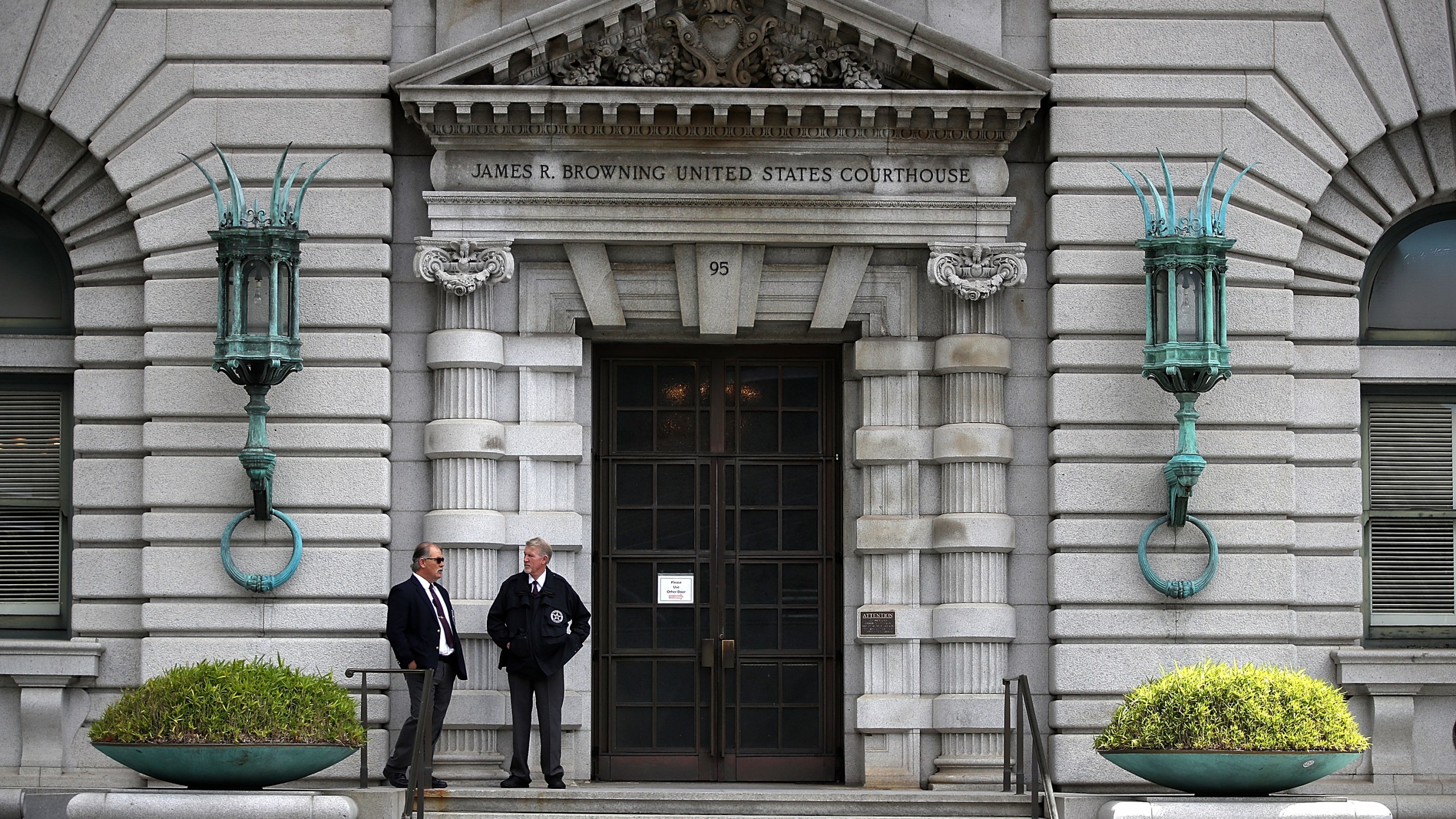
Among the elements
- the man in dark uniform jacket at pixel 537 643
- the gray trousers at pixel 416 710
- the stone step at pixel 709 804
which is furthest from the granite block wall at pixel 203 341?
the stone step at pixel 709 804

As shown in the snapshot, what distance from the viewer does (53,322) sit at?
16.9m

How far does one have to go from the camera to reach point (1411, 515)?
16.9 m

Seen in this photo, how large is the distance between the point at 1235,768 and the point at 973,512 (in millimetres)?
3727

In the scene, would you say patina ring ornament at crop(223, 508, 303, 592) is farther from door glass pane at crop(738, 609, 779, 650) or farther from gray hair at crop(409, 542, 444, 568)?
Result: door glass pane at crop(738, 609, 779, 650)

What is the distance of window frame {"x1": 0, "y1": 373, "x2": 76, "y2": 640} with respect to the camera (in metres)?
16.6

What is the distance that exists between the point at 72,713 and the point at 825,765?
6.72m

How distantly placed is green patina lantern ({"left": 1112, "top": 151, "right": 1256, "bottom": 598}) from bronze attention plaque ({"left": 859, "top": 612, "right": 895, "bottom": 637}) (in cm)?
225

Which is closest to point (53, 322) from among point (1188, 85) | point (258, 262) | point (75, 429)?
point (75, 429)

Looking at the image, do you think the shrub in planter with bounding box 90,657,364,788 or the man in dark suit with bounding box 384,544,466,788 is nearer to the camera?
the shrub in planter with bounding box 90,657,364,788

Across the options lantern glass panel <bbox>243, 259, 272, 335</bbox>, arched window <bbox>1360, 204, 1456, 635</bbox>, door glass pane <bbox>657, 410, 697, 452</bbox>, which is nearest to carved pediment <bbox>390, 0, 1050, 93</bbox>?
lantern glass panel <bbox>243, 259, 272, 335</bbox>

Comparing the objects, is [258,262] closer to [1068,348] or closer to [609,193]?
[609,193]

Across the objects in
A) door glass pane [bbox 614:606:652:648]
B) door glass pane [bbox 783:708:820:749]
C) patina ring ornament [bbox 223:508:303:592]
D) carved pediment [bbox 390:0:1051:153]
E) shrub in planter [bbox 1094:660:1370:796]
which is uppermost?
carved pediment [bbox 390:0:1051:153]

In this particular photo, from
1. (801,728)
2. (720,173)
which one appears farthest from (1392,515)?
(720,173)

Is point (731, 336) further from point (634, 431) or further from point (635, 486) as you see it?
point (635, 486)
